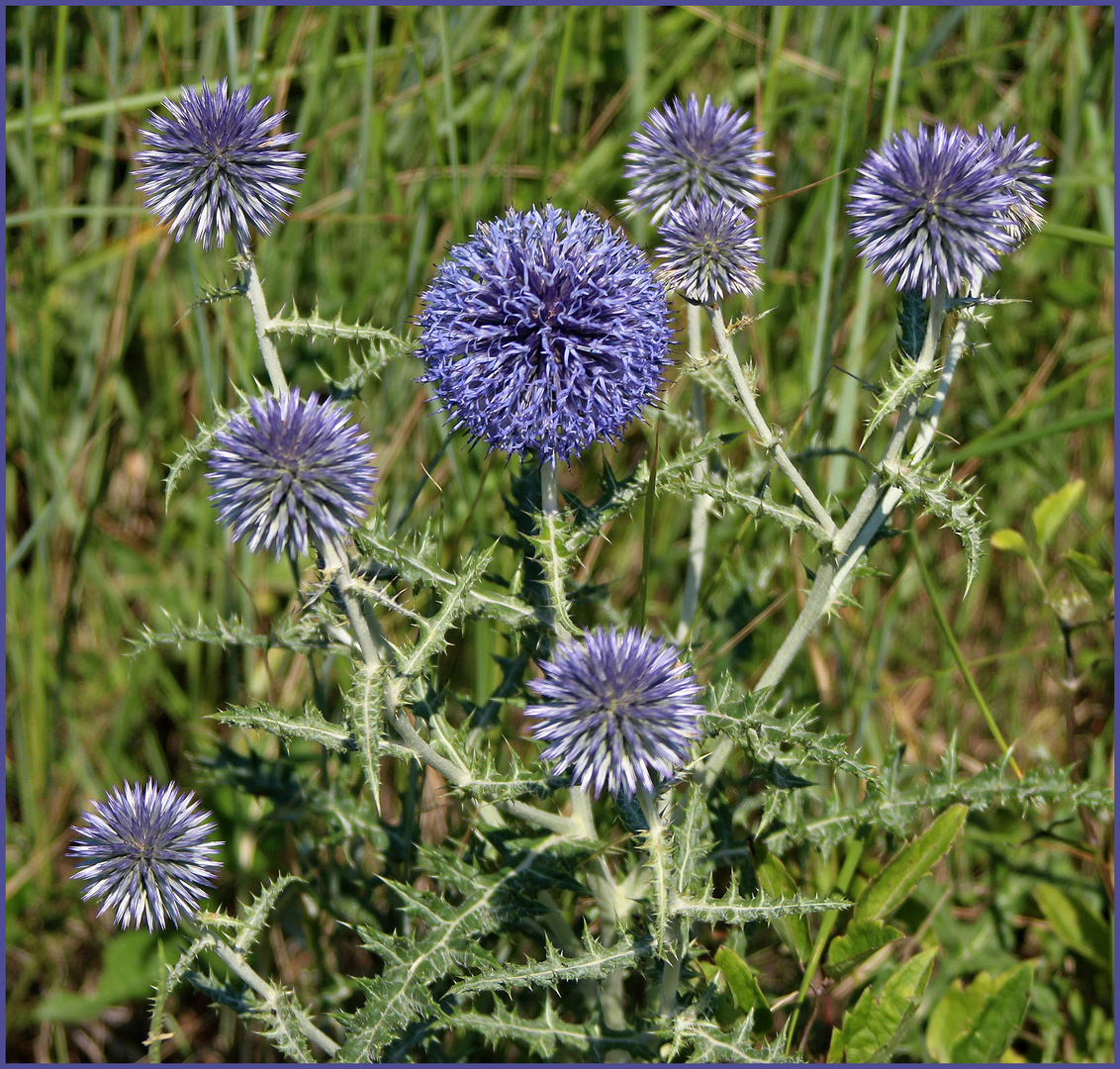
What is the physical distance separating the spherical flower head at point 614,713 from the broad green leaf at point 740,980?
0.83 m

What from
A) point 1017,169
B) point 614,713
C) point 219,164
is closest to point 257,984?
point 614,713

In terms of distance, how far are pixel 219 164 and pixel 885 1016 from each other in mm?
2944

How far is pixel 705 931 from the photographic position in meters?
3.27

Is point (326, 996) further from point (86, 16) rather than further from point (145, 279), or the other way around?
point (86, 16)

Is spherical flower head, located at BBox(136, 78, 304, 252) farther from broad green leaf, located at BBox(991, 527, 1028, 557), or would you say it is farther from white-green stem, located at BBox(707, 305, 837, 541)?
broad green leaf, located at BBox(991, 527, 1028, 557)

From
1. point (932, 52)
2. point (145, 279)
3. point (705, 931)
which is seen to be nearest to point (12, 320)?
point (145, 279)

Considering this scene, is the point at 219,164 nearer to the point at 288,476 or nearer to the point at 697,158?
the point at 288,476

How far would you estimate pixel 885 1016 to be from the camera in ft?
8.98

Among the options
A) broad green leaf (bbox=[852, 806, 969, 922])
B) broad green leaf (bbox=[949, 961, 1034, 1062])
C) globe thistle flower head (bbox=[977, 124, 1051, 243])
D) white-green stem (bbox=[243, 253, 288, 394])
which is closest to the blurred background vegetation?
broad green leaf (bbox=[949, 961, 1034, 1062])

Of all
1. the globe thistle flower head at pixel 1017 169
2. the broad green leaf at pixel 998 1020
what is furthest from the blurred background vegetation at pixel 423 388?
the globe thistle flower head at pixel 1017 169

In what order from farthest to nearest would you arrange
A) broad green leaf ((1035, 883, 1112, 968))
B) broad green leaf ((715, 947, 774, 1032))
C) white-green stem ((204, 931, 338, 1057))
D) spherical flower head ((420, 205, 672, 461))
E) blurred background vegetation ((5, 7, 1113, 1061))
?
blurred background vegetation ((5, 7, 1113, 1061)), broad green leaf ((1035, 883, 1112, 968)), broad green leaf ((715, 947, 774, 1032)), white-green stem ((204, 931, 338, 1057)), spherical flower head ((420, 205, 672, 461))

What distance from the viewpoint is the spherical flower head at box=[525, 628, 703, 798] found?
215cm

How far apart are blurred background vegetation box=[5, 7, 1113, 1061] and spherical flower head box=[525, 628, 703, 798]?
159 cm

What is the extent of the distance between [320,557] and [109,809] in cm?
91
